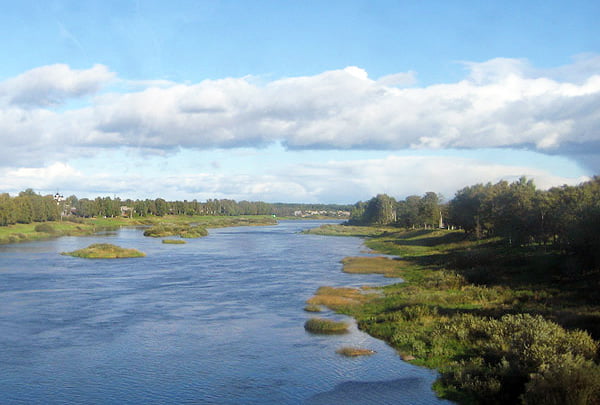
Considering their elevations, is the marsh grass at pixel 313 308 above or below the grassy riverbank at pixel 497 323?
below

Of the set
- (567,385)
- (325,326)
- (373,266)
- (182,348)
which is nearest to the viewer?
(567,385)

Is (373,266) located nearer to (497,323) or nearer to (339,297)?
(339,297)

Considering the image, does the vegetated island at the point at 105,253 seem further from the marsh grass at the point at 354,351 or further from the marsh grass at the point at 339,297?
the marsh grass at the point at 354,351

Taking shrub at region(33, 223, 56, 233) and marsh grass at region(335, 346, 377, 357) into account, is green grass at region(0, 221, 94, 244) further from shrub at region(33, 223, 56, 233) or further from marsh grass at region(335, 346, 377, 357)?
marsh grass at region(335, 346, 377, 357)

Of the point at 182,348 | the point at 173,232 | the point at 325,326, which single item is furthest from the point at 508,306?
the point at 173,232

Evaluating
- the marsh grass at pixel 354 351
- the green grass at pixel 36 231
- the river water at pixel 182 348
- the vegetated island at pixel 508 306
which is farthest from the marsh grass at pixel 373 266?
the green grass at pixel 36 231

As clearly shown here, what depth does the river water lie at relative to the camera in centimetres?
2430

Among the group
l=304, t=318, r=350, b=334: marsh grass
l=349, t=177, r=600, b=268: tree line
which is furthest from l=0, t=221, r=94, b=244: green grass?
l=304, t=318, r=350, b=334: marsh grass

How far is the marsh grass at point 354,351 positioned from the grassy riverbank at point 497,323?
1999mm

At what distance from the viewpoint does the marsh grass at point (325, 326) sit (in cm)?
3512

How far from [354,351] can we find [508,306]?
13998 mm

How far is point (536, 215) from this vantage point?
64.6 metres

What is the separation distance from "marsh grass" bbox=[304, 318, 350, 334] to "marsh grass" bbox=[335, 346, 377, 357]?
13.8ft

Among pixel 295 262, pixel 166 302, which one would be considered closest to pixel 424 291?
pixel 166 302
